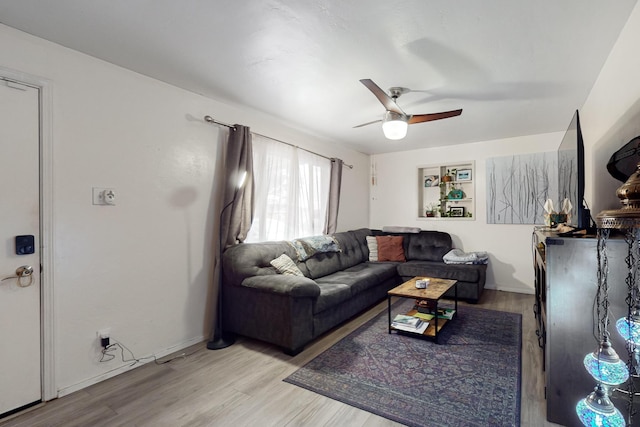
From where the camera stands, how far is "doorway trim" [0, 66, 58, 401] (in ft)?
6.59

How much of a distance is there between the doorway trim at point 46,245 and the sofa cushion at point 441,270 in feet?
12.6

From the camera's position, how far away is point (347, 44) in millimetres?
2061

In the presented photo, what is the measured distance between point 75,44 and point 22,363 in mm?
2109

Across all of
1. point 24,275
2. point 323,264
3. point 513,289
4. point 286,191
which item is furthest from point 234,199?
point 513,289

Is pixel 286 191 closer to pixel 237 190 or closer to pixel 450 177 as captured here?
pixel 237 190

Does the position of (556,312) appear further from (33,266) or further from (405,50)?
(33,266)

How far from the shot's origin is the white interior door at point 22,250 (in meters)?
1.87

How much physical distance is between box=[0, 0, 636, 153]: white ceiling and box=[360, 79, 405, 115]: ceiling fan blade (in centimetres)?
22

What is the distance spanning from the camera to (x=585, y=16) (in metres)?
1.76

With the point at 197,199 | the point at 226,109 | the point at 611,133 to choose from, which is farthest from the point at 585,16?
the point at 197,199

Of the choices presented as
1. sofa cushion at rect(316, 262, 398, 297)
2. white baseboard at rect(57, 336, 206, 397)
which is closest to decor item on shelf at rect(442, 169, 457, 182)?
sofa cushion at rect(316, 262, 398, 297)

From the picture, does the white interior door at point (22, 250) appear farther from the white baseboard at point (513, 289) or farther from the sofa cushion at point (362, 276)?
the white baseboard at point (513, 289)

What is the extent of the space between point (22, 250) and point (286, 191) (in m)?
2.51

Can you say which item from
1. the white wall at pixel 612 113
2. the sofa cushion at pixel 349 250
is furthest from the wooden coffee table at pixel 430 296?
the white wall at pixel 612 113
